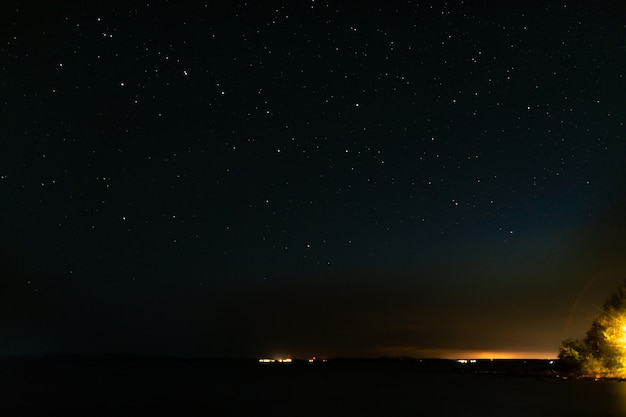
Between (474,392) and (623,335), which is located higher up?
(623,335)

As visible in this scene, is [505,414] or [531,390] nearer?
[505,414]

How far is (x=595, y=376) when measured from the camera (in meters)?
62.3

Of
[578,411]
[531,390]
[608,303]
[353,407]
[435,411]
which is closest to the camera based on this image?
[578,411]

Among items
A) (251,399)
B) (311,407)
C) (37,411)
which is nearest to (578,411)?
(311,407)

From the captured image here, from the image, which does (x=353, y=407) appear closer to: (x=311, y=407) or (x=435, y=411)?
(x=311, y=407)

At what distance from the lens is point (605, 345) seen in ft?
202

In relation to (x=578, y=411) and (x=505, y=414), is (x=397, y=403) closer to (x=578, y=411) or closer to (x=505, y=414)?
(x=505, y=414)

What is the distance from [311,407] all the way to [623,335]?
32368mm

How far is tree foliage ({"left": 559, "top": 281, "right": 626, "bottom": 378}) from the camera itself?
5909 cm

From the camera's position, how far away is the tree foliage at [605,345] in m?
59.1

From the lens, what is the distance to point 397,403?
51.4 meters

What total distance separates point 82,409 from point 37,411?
347 centimetres

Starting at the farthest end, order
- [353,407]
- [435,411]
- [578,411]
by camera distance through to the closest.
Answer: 1. [353,407]
2. [435,411]
3. [578,411]

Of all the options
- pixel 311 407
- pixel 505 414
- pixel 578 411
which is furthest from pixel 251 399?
Answer: pixel 578 411
